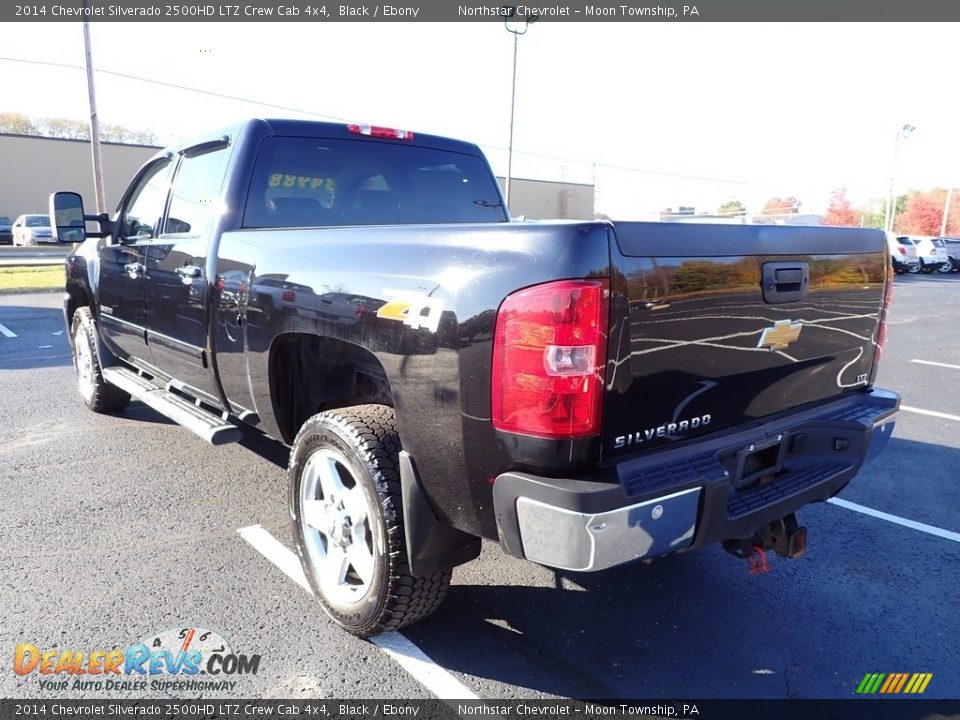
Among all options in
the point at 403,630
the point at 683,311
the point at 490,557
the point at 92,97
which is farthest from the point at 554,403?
the point at 92,97

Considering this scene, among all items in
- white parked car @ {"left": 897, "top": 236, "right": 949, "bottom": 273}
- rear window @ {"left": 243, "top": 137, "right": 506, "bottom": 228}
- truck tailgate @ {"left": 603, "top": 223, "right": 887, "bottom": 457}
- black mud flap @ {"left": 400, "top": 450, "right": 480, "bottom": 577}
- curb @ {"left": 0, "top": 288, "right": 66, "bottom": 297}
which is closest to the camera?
truck tailgate @ {"left": 603, "top": 223, "right": 887, "bottom": 457}

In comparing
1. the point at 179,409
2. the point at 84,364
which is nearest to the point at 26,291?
the point at 84,364

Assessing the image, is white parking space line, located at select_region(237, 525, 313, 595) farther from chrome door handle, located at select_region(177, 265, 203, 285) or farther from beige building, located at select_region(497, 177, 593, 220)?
beige building, located at select_region(497, 177, 593, 220)

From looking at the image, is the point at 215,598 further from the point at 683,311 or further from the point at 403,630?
the point at 683,311

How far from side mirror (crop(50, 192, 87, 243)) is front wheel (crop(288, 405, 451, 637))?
2.95m

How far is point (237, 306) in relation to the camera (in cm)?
319

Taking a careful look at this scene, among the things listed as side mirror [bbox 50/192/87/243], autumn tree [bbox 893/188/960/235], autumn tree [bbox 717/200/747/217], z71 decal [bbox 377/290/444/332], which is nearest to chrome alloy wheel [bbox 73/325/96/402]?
side mirror [bbox 50/192/87/243]

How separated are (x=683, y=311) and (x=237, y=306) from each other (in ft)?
6.68

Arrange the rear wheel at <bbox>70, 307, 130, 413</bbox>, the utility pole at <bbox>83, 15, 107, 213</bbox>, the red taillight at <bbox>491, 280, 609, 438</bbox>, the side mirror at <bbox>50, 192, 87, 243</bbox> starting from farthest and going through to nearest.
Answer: the utility pole at <bbox>83, 15, 107, 213</bbox>
the rear wheel at <bbox>70, 307, 130, 413</bbox>
the side mirror at <bbox>50, 192, 87, 243</bbox>
the red taillight at <bbox>491, 280, 609, 438</bbox>

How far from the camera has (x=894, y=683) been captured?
2576mm

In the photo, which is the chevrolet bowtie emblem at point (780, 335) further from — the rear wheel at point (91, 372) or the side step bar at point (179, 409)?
the rear wheel at point (91, 372)

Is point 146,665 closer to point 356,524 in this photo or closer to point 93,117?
point 356,524

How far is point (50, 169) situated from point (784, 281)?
46.8 meters

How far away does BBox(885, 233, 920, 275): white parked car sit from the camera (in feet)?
97.2
